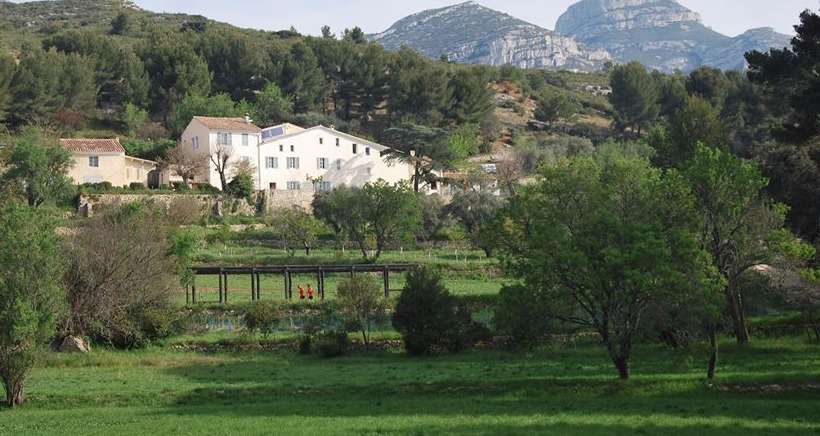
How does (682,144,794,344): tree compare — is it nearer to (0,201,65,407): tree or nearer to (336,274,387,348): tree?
(336,274,387,348): tree

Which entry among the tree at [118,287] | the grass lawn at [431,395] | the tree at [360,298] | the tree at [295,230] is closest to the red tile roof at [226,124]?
the tree at [295,230]

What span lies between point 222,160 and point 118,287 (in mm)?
38457

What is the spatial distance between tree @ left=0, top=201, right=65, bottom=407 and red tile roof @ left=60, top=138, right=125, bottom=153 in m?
45.1

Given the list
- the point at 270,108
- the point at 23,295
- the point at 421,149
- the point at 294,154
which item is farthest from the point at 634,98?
the point at 23,295

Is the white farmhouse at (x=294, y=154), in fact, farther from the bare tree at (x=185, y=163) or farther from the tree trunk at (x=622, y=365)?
the tree trunk at (x=622, y=365)

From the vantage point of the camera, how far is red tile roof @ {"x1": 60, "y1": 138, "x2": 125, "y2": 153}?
7097 cm

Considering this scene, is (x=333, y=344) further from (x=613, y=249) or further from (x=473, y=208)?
(x=473, y=208)

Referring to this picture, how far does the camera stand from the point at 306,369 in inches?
1208

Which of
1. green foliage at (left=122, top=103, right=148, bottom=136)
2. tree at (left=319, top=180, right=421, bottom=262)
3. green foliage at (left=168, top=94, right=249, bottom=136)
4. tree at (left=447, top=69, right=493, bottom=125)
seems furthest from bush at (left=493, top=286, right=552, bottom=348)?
tree at (left=447, top=69, right=493, bottom=125)

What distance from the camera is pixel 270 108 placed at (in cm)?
9400

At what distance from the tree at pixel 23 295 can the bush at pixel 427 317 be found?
1259cm

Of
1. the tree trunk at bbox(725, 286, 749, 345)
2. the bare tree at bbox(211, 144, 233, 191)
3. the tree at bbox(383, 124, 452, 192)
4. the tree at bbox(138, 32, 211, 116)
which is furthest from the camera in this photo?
the tree at bbox(138, 32, 211, 116)

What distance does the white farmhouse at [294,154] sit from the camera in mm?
→ 75750

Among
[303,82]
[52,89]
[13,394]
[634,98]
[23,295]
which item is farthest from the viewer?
[634,98]
